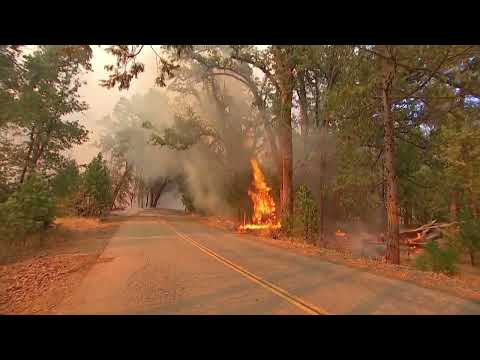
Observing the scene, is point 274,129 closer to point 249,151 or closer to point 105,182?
point 249,151

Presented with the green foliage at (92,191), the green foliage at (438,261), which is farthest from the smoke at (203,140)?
the green foliage at (438,261)

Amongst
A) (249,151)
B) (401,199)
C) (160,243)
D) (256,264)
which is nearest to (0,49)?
(160,243)

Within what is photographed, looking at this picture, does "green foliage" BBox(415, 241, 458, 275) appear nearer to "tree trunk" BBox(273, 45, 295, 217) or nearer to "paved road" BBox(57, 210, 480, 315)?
"paved road" BBox(57, 210, 480, 315)

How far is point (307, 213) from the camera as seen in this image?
1830 centimetres

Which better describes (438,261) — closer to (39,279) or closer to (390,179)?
(390,179)

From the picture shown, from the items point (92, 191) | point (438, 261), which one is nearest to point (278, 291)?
point (438, 261)

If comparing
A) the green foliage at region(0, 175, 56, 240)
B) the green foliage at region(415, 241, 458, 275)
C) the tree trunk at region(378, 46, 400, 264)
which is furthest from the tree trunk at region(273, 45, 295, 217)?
the green foliage at region(0, 175, 56, 240)

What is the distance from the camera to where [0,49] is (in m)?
16.0

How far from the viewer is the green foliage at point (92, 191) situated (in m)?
32.7

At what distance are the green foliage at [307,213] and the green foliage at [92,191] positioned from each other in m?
22.8

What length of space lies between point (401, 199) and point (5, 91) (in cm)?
2683

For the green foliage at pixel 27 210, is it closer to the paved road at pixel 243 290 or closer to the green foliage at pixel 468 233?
the paved road at pixel 243 290

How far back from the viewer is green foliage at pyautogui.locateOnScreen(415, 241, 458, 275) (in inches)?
487

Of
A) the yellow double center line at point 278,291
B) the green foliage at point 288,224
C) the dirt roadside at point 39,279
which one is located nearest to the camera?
the yellow double center line at point 278,291
